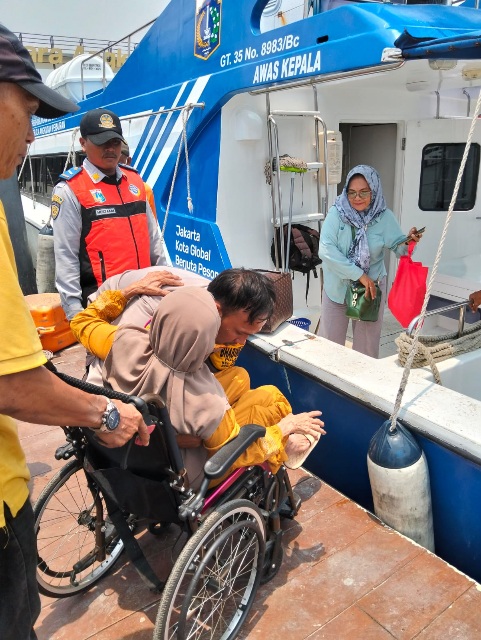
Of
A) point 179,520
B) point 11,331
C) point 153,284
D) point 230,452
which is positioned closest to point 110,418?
point 11,331

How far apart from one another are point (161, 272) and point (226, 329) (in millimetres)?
405

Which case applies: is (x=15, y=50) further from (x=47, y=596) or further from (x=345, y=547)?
(x=345, y=547)

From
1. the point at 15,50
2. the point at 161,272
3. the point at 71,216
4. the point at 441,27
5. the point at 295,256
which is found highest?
the point at 441,27

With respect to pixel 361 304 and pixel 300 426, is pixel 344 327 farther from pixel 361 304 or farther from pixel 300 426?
pixel 300 426

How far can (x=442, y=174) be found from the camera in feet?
15.9

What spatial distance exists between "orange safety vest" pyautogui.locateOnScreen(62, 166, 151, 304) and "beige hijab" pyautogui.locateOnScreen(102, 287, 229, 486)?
115 centimetres

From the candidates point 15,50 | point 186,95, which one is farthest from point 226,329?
point 186,95

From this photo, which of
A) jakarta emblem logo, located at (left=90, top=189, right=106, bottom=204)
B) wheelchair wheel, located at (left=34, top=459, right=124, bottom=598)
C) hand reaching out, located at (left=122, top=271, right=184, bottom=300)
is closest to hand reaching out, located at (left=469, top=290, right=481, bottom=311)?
hand reaching out, located at (left=122, top=271, right=184, bottom=300)

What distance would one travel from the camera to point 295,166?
3.95 m

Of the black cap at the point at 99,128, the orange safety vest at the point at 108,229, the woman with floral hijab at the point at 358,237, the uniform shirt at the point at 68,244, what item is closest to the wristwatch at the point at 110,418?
the uniform shirt at the point at 68,244

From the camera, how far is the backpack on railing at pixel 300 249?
13.4 ft

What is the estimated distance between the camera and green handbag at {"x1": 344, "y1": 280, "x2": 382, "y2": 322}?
3377 millimetres

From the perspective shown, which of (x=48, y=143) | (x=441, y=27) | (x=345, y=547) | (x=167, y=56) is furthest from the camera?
(x=48, y=143)

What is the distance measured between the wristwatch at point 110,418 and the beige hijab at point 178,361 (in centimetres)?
34
